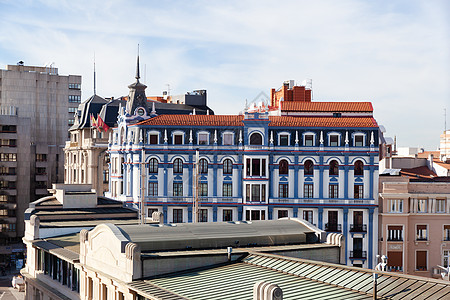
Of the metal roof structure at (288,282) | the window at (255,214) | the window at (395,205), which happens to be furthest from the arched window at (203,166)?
the metal roof structure at (288,282)

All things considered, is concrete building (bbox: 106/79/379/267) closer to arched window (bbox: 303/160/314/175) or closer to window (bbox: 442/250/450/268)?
arched window (bbox: 303/160/314/175)

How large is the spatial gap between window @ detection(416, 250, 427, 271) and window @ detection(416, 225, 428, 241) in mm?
1788

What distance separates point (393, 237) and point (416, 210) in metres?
4.84

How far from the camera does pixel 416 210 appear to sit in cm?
10088

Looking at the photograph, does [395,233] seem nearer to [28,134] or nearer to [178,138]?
[178,138]

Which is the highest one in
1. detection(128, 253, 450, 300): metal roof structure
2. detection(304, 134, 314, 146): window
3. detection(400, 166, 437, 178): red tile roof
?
detection(304, 134, 314, 146): window

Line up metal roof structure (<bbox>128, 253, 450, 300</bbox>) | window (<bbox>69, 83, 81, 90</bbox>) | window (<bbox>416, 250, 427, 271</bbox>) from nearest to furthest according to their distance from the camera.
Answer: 1. metal roof structure (<bbox>128, 253, 450, 300</bbox>)
2. window (<bbox>416, 250, 427, 271</bbox>)
3. window (<bbox>69, 83, 81, 90</bbox>)

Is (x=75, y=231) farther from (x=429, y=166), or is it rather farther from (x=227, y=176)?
(x=429, y=166)

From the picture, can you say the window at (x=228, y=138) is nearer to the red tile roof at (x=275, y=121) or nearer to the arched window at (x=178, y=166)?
the red tile roof at (x=275, y=121)

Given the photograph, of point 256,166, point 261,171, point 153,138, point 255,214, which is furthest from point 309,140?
point 153,138

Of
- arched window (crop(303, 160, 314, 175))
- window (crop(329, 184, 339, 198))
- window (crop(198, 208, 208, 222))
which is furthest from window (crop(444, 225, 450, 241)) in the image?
window (crop(198, 208, 208, 222))

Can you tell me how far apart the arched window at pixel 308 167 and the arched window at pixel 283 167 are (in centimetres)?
253

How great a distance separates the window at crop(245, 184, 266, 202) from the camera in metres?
104

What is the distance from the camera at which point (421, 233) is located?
101m
